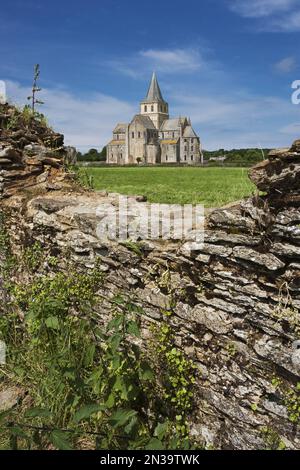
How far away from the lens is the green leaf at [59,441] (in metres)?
2.92

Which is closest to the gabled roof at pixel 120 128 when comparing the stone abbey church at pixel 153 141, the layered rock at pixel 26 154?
the stone abbey church at pixel 153 141

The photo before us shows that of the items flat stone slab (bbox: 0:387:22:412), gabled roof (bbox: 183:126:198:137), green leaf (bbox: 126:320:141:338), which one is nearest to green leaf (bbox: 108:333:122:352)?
green leaf (bbox: 126:320:141:338)

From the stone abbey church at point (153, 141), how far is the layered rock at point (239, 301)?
354ft

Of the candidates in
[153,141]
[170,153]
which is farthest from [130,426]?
[153,141]

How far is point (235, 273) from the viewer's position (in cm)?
353

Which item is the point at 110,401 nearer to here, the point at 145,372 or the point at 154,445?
the point at 145,372

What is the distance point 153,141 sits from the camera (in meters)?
118

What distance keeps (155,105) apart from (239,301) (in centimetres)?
13041

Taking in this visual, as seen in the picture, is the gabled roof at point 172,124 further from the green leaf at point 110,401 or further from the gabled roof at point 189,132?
the green leaf at point 110,401

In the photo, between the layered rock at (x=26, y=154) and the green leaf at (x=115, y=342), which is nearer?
the green leaf at (x=115, y=342)

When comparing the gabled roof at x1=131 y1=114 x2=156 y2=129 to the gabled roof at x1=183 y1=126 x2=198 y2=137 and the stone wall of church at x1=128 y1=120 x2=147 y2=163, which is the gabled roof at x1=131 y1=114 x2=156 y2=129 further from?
the gabled roof at x1=183 y1=126 x2=198 y2=137

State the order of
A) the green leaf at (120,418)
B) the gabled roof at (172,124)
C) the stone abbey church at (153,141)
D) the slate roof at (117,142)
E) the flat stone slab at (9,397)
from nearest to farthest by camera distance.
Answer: the green leaf at (120,418), the flat stone slab at (9,397), the stone abbey church at (153,141), the slate roof at (117,142), the gabled roof at (172,124)

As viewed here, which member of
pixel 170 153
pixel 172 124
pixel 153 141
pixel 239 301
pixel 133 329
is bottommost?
pixel 133 329
